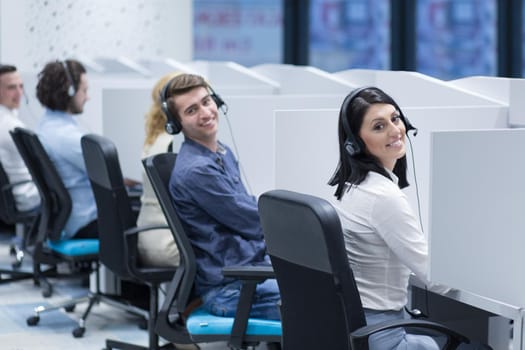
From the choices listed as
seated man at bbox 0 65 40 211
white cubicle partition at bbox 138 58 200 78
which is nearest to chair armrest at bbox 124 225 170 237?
seated man at bbox 0 65 40 211

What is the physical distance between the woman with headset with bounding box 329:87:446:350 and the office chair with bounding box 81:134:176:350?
3.81 feet

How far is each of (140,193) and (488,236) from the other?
86.6 inches

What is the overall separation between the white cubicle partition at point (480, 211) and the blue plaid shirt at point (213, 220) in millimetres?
730

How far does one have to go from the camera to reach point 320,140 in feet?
10.4

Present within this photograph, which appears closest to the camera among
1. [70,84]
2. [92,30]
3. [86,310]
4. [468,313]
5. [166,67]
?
[468,313]

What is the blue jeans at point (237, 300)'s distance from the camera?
2766 millimetres

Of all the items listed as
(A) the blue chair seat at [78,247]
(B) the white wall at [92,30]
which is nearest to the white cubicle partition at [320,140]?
(A) the blue chair seat at [78,247]

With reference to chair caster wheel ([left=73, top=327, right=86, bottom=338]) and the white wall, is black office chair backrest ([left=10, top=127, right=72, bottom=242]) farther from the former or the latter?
the white wall

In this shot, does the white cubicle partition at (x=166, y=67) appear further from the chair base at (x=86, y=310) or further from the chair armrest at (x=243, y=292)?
the chair armrest at (x=243, y=292)

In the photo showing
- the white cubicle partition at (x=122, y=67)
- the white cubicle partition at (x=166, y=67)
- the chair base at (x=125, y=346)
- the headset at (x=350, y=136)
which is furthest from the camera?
the white cubicle partition at (x=122, y=67)

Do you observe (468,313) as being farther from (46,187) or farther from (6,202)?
(6,202)

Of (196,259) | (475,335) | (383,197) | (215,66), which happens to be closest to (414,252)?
(383,197)

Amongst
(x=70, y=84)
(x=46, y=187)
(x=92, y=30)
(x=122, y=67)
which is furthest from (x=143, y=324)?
(x=92, y=30)

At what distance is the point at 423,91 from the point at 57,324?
5.86ft
